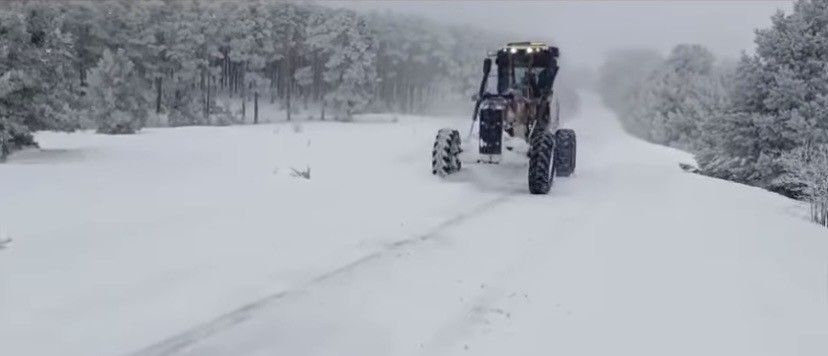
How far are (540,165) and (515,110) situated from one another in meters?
2.40

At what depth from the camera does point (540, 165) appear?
42.6 ft

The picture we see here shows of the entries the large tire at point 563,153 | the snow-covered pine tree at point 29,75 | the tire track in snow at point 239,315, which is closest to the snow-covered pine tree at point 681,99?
the large tire at point 563,153

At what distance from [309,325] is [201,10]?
2710 inches

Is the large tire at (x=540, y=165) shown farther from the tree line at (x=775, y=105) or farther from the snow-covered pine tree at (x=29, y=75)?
the snow-covered pine tree at (x=29, y=75)

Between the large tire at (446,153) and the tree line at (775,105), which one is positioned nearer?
the large tire at (446,153)

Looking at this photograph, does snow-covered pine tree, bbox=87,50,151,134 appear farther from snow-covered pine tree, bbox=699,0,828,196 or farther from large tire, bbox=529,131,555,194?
snow-covered pine tree, bbox=699,0,828,196

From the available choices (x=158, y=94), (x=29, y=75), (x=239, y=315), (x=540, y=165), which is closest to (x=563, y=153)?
(x=540, y=165)

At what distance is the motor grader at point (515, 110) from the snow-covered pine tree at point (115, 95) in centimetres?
2199

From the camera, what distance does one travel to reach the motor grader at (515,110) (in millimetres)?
14008

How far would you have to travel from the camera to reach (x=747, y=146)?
2080 cm

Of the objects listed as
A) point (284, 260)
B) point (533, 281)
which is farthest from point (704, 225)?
point (284, 260)

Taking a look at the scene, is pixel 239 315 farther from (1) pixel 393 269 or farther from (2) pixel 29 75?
(2) pixel 29 75

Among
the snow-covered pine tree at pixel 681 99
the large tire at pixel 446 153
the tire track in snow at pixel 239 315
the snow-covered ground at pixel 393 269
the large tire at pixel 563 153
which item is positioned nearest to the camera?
the tire track in snow at pixel 239 315

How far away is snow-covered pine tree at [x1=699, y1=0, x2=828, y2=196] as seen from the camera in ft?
64.9
